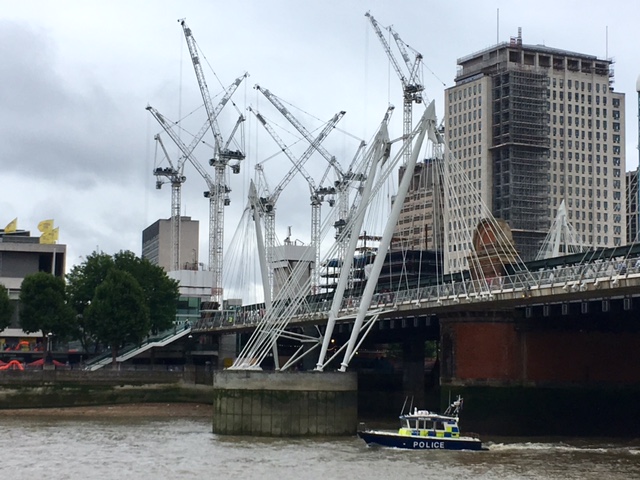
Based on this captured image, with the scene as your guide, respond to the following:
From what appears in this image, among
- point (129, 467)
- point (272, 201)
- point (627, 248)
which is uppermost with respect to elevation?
point (272, 201)

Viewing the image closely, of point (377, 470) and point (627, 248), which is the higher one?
point (627, 248)

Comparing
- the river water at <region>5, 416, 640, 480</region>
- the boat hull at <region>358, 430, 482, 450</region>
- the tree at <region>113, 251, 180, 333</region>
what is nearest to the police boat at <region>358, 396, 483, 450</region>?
the boat hull at <region>358, 430, 482, 450</region>

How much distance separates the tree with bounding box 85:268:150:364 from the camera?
138500mm

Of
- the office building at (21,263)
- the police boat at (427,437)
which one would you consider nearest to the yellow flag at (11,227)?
the office building at (21,263)

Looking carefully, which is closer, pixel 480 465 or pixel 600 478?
pixel 600 478

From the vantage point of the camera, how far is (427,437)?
7550 centimetres

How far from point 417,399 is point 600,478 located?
6095 cm

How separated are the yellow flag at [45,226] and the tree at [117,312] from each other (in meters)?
37.7

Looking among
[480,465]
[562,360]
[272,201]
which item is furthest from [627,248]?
[272,201]

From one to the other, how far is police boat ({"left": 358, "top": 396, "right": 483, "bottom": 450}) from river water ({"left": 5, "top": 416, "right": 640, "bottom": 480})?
2.65 ft

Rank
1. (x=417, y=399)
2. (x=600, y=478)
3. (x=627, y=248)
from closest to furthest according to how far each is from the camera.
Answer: (x=600, y=478), (x=627, y=248), (x=417, y=399)

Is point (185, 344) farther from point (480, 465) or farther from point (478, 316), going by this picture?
point (480, 465)

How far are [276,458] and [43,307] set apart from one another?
7405cm

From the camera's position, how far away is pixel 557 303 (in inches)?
3499
